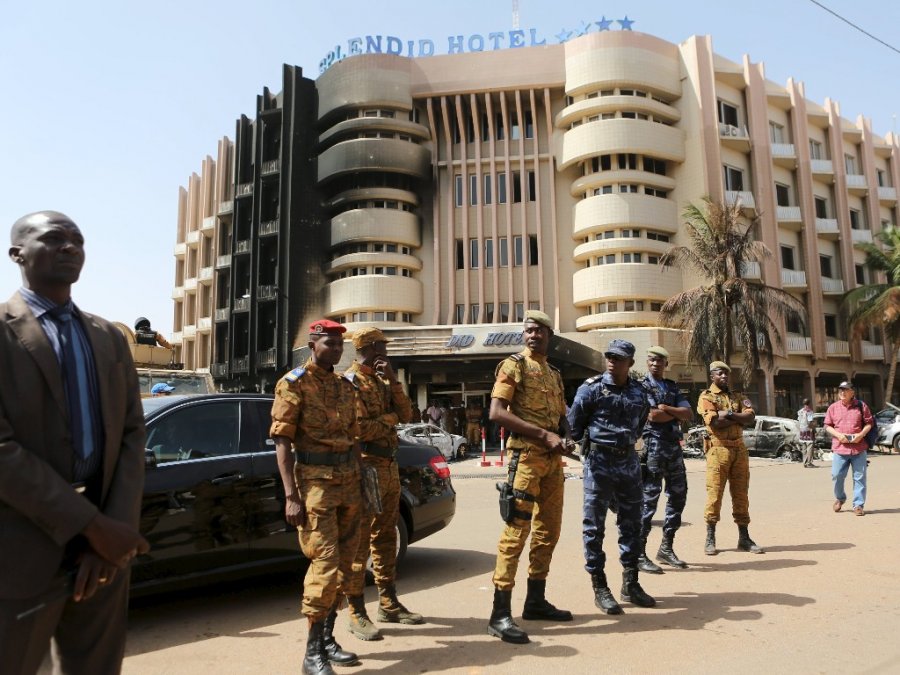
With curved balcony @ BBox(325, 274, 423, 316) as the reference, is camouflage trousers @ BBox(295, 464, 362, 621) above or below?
below

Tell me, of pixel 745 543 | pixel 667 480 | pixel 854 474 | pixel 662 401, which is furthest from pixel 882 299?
pixel 667 480

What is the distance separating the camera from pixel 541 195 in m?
35.5

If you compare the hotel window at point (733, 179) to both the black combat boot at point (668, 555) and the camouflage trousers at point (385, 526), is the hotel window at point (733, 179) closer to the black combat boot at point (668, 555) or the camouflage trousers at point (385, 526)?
the black combat boot at point (668, 555)

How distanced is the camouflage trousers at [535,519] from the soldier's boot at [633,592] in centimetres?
78

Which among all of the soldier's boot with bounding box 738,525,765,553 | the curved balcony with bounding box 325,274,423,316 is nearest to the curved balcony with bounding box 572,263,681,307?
the curved balcony with bounding box 325,274,423,316

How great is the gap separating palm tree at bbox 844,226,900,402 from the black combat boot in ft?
103

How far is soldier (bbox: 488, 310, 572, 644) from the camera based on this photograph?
4258mm

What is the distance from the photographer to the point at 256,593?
215 inches

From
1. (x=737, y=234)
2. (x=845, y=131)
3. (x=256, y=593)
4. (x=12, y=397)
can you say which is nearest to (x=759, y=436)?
(x=737, y=234)

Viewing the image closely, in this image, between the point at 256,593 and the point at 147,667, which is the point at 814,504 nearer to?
the point at 256,593

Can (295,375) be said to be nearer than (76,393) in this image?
No

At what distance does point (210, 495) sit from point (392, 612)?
4.69 ft

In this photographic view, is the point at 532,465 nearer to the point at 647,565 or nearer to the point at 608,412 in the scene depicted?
the point at 608,412

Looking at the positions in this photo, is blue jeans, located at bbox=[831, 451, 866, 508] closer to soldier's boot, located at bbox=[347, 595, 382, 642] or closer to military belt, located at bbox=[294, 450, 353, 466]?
soldier's boot, located at bbox=[347, 595, 382, 642]
